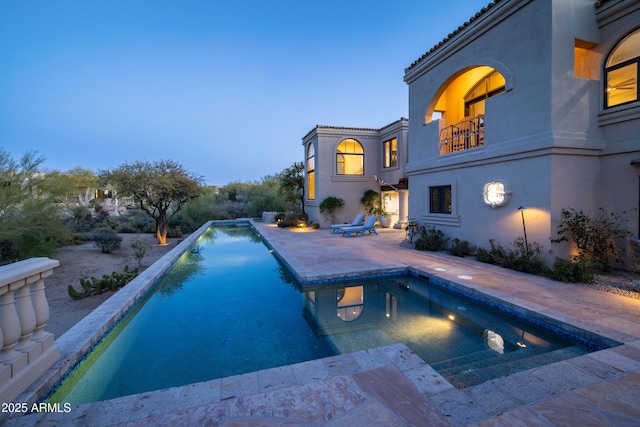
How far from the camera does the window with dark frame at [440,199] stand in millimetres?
8922

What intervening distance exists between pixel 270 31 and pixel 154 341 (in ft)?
76.9

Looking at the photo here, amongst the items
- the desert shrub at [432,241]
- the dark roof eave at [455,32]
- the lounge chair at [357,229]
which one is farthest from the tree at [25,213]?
the dark roof eave at [455,32]

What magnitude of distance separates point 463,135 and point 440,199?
6.70ft

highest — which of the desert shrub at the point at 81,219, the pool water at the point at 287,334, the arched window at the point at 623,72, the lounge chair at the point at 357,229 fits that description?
the arched window at the point at 623,72

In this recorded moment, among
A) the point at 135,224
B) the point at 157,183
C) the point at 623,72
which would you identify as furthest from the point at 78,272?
the point at 623,72

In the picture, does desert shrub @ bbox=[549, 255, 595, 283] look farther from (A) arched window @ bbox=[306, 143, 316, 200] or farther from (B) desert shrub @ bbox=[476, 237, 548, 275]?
(A) arched window @ bbox=[306, 143, 316, 200]

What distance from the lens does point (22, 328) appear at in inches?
101

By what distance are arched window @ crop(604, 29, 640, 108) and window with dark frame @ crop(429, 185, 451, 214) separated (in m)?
3.97

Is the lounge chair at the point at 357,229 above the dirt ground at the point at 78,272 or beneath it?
above

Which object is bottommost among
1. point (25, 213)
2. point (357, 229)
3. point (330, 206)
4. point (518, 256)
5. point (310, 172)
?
point (518, 256)

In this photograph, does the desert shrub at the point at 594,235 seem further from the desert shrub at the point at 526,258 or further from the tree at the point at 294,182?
the tree at the point at 294,182

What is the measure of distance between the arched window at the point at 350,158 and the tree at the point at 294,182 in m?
2.93

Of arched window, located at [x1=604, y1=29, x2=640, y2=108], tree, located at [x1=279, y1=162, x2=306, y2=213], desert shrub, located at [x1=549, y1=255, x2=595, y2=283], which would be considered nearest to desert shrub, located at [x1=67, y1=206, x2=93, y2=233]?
tree, located at [x1=279, y1=162, x2=306, y2=213]

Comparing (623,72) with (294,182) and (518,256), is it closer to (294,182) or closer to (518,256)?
(518,256)
